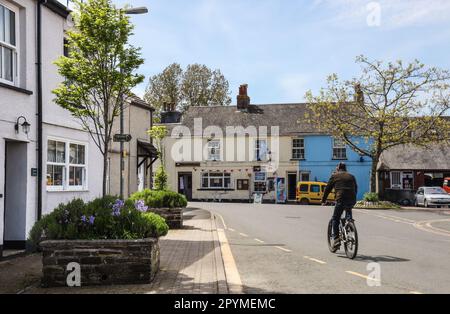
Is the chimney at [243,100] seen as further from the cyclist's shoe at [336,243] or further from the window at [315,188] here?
the cyclist's shoe at [336,243]

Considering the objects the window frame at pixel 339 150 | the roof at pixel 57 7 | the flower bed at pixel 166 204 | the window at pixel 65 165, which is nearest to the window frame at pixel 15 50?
the roof at pixel 57 7

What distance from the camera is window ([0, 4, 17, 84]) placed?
10.5 meters

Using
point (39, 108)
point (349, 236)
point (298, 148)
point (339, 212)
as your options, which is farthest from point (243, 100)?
point (349, 236)

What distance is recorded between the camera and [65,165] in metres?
12.9

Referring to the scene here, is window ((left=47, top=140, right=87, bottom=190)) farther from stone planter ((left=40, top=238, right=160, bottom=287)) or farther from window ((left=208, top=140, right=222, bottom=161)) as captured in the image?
window ((left=208, top=140, right=222, bottom=161))

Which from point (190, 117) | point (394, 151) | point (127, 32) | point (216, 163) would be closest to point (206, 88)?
point (190, 117)

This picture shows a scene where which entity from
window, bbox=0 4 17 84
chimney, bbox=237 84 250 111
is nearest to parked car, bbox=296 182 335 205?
chimney, bbox=237 84 250 111

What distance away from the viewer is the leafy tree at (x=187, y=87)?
56750 mm

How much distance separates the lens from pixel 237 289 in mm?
6891

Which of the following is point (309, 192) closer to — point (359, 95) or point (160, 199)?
point (359, 95)

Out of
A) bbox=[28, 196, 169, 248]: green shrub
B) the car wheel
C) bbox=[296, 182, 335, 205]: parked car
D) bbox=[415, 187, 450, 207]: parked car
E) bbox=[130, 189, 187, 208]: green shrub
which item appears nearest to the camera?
bbox=[28, 196, 169, 248]: green shrub

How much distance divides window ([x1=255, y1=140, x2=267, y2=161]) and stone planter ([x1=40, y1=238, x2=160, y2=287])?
38.9m

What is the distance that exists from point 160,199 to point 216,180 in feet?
100
